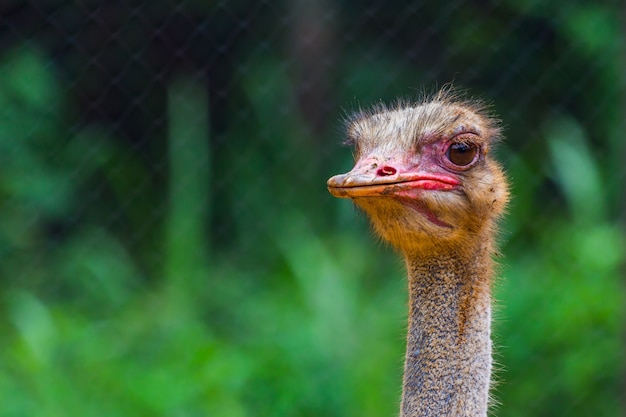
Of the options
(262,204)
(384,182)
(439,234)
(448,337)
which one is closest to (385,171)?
(384,182)

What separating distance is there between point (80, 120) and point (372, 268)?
4.74 feet

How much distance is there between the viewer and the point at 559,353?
3.35 m

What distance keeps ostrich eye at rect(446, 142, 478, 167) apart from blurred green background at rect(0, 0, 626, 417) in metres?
1.17

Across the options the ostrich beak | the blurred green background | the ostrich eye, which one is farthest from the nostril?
the blurred green background

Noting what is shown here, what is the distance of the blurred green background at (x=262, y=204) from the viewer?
10.8 feet

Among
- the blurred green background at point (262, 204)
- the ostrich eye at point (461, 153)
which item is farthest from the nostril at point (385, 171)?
the blurred green background at point (262, 204)

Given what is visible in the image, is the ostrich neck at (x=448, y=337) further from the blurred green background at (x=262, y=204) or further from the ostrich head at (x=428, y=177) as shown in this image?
the blurred green background at (x=262, y=204)

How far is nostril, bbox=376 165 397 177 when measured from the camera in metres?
1.74

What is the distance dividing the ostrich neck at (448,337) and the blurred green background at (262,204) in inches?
45.9

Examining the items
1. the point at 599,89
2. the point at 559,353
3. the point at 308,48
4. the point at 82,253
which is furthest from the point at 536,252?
the point at 82,253

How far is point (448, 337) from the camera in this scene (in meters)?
1.79

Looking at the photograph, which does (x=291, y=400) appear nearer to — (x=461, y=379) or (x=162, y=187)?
(x=162, y=187)

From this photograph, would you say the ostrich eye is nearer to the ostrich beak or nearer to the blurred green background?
the ostrich beak

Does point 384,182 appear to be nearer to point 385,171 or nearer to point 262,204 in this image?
point 385,171
